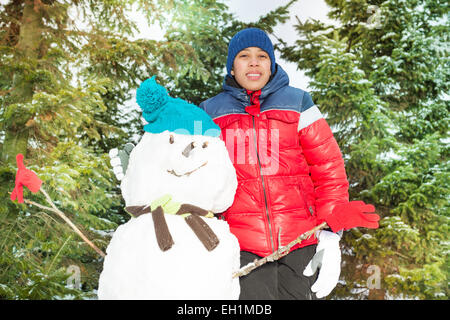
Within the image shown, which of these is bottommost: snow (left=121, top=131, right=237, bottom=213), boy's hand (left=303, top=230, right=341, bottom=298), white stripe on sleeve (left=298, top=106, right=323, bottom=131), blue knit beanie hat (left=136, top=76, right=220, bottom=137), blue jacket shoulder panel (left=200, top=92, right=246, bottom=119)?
boy's hand (left=303, top=230, right=341, bottom=298)

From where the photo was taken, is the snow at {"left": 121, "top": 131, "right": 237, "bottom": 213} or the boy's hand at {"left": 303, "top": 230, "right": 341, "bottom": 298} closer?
the snow at {"left": 121, "top": 131, "right": 237, "bottom": 213}

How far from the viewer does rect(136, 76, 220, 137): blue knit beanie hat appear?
148 centimetres

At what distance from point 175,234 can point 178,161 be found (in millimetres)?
289

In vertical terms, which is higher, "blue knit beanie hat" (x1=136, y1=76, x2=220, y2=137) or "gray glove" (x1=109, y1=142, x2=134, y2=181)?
"blue knit beanie hat" (x1=136, y1=76, x2=220, y2=137)

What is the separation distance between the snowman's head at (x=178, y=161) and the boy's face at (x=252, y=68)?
59cm

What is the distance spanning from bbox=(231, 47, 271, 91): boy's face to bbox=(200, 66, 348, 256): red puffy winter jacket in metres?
0.05

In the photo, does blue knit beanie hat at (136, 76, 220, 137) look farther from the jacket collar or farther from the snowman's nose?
the jacket collar

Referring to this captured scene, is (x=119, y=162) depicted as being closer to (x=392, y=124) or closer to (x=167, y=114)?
(x=167, y=114)

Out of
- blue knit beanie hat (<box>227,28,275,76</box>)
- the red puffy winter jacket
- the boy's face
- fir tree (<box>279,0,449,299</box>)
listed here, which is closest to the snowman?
the red puffy winter jacket

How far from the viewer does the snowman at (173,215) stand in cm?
126

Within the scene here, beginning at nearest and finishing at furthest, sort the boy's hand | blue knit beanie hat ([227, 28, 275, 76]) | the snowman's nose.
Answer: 1. the snowman's nose
2. the boy's hand
3. blue knit beanie hat ([227, 28, 275, 76])

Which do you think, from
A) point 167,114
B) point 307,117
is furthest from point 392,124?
point 167,114

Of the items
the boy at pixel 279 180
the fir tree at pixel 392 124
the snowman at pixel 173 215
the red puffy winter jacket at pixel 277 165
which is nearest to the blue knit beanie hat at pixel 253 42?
the boy at pixel 279 180

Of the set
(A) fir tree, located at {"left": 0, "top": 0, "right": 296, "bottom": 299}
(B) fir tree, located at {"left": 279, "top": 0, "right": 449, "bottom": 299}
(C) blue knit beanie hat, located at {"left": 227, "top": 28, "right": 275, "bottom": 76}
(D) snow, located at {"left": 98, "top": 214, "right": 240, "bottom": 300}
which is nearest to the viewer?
(D) snow, located at {"left": 98, "top": 214, "right": 240, "bottom": 300}
